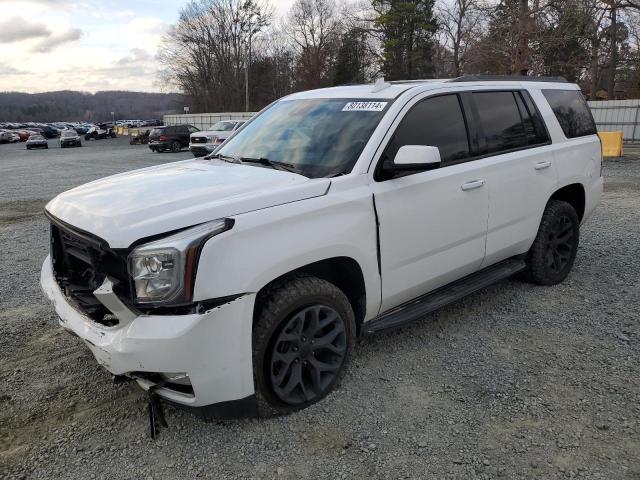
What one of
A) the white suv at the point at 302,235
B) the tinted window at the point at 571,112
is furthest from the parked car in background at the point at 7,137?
the tinted window at the point at 571,112

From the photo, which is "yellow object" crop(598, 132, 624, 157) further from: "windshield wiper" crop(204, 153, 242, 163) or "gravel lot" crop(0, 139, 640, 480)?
"windshield wiper" crop(204, 153, 242, 163)

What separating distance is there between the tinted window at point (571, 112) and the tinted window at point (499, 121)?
0.61 m

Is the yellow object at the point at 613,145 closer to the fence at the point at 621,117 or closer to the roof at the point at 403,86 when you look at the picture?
the fence at the point at 621,117

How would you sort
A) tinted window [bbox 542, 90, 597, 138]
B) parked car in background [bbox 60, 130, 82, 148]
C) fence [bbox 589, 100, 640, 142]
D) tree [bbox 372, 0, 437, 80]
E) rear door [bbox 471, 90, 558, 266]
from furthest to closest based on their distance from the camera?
tree [bbox 372, 0, 437, 80]
parked car in background [bbox 60, 130, 82, 148]
fence [bbox 589, 100, 640, 142]
tinted window [bbox 542, 90, 597, 138]
rear door [bbox 471, 90, 558, 266]

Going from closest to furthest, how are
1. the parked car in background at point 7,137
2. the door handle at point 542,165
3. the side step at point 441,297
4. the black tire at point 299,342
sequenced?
the black tire at point 299,342
the side step at point 441,297
the door handle at point 542,165
the parked car in background at point 7,137

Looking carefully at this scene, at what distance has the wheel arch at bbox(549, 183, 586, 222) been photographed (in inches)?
191

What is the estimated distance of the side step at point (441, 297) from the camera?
3.30 metres

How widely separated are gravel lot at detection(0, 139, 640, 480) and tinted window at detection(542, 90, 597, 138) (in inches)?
63.3

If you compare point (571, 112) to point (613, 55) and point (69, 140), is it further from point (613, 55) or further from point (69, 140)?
point (69, 140)

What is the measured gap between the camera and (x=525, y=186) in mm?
4188

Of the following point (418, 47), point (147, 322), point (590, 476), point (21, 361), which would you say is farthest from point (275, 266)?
point (418, 47)

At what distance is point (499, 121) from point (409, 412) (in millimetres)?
2433

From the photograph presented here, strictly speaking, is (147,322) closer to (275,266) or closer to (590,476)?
→ (275,266)

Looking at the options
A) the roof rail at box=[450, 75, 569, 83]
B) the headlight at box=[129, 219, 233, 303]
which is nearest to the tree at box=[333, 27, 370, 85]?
the roof rail at box=[450, 75, 569, 83]
